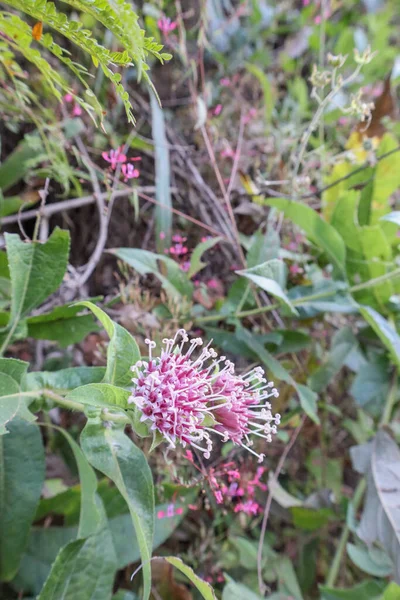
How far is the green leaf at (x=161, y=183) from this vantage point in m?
0.87

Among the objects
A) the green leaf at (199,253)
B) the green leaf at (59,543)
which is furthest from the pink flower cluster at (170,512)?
the green leaf at (199,253)

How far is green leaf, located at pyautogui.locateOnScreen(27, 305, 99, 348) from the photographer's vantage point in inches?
26.5

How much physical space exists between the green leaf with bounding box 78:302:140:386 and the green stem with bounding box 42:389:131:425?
32 mm

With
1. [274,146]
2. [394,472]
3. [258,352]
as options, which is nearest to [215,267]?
[258,352]

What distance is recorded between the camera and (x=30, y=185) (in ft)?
3.26

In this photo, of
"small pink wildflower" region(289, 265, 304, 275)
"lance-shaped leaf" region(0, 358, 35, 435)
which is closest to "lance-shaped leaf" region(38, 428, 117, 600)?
"lance-shaped leaf" region(0, 358, 35, 435)

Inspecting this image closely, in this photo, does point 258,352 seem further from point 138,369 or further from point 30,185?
point 30,185

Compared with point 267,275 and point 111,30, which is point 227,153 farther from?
point 111,30

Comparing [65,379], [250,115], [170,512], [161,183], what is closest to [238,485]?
[170,512]

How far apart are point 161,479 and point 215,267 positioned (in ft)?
1.25

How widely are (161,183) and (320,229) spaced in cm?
29

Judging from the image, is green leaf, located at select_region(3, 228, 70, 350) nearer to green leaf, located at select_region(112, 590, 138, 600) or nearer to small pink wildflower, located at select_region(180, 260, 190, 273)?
small pink wildflower, located at select_region(180, 260, 190, 273)

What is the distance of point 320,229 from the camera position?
0.82 meters

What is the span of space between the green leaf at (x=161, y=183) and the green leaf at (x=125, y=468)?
41 cm
